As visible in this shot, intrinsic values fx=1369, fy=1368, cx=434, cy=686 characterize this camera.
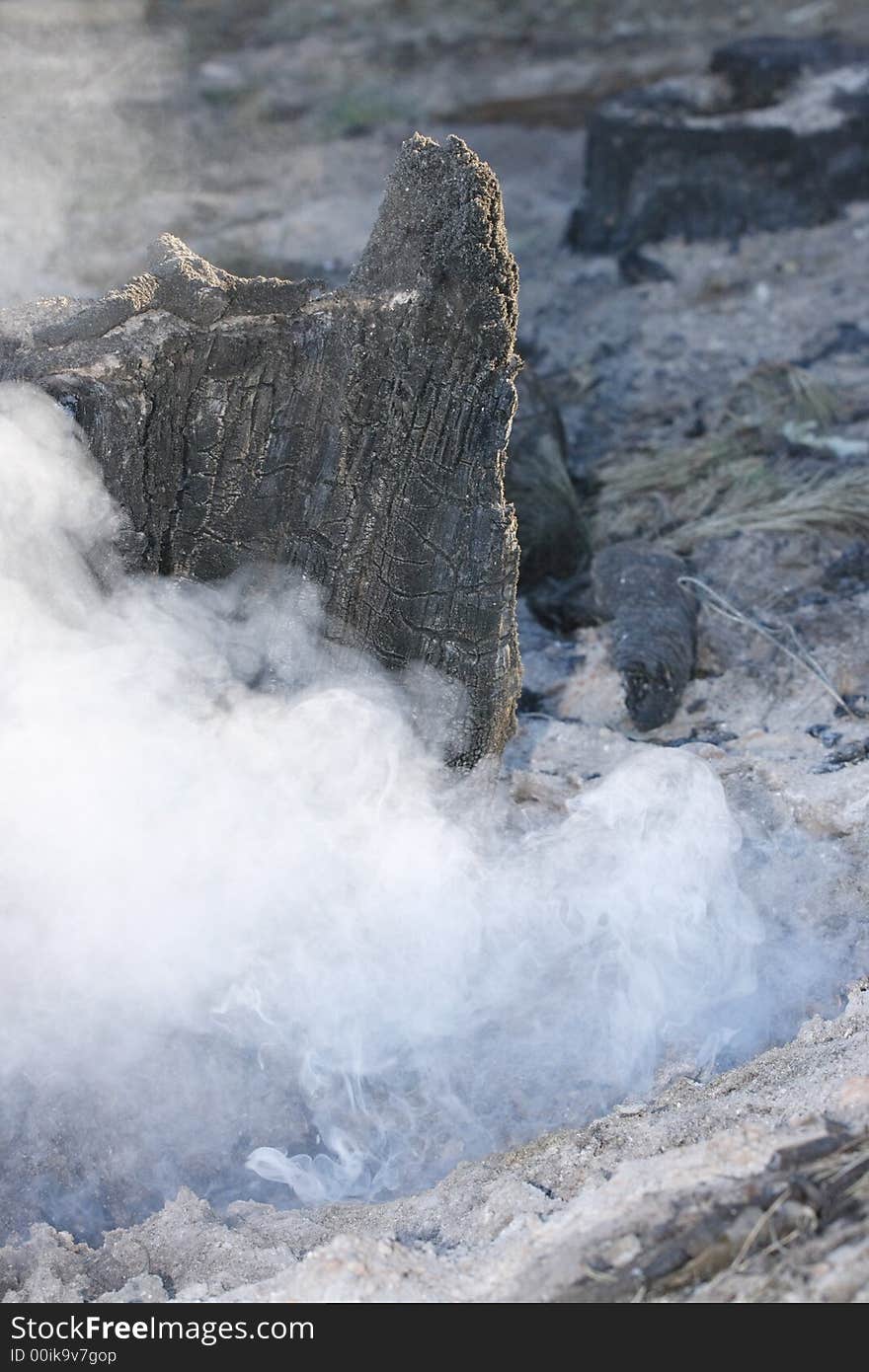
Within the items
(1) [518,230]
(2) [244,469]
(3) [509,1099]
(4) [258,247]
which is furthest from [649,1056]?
(1) [518,230]

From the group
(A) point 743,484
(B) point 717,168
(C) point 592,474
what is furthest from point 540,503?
(B) point 717,168

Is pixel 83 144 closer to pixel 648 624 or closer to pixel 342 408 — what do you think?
pixel 648 624

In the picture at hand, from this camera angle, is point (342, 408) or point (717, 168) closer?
point (342, 408)

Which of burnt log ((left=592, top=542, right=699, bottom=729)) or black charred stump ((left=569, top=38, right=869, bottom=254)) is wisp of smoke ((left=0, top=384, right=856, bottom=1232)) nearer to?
burnt log ((left=592, top=542, right=699, bottom=729))

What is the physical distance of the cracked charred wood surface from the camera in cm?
260

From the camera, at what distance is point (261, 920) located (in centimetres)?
265

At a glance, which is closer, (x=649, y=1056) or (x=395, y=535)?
(x=649, y=1056)

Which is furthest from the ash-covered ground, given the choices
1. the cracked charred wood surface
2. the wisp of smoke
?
the cracked charred wood surface

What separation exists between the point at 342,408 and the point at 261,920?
3.38 feet

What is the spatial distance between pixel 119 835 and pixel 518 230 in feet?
16.7

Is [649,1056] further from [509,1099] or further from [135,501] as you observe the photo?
[135,501]

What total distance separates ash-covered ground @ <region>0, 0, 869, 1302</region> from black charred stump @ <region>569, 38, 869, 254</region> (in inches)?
5.7
